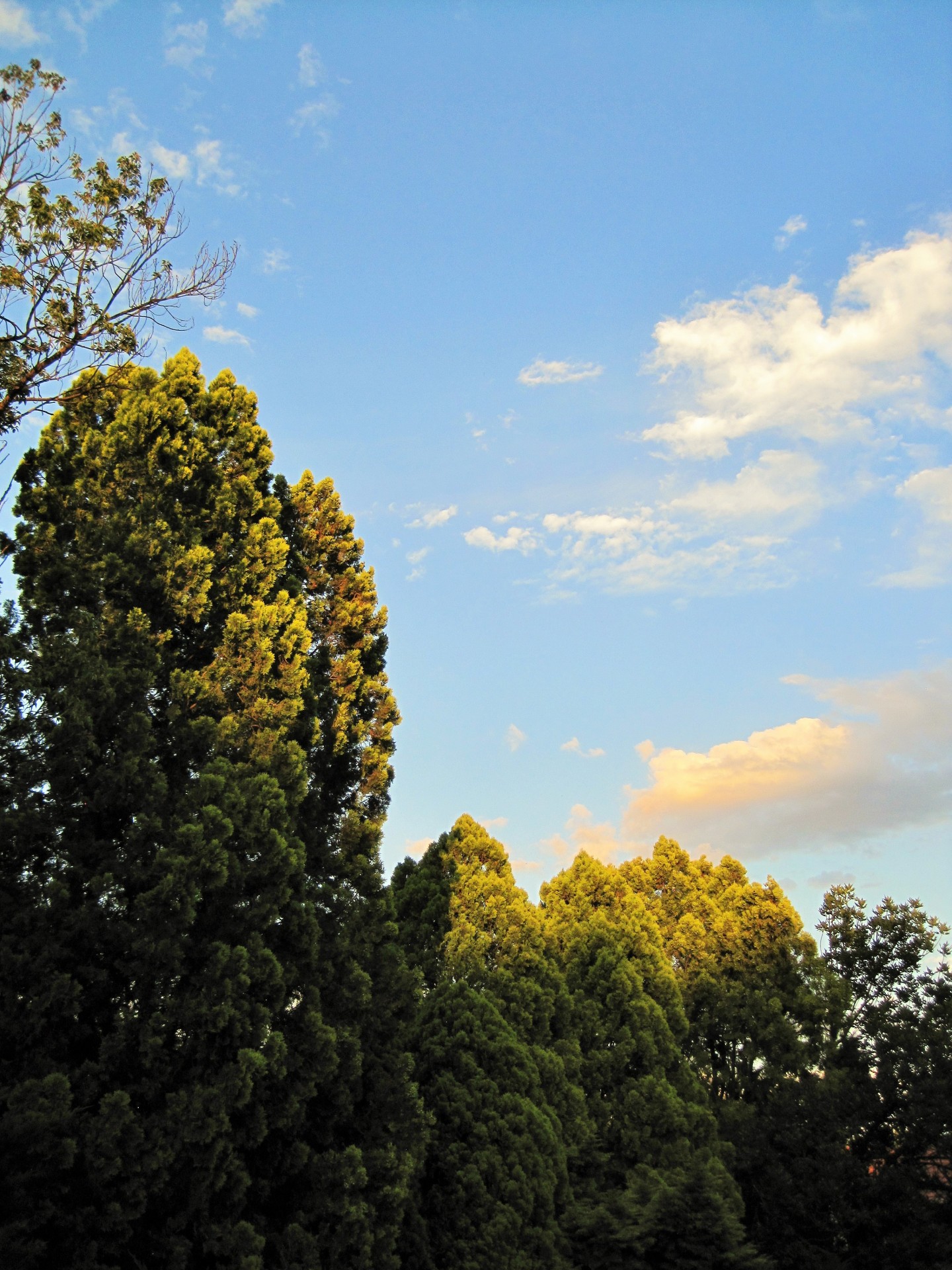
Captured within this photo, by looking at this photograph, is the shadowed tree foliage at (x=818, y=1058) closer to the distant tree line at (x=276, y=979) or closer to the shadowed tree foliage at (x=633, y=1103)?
the distant tree line at (x=276, y=979)

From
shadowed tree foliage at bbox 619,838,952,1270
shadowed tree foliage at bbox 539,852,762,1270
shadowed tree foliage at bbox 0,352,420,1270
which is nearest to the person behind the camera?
shadowed tree foliage at bbox 0,352,420,1270

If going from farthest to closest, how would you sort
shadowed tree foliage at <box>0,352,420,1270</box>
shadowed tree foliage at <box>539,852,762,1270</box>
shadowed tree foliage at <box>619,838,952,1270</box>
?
shadowed tree foliage at <box>619,838,952,1270</box> < shadowed tree foliage at <box>539,852,762,1270</box> < shadowed tree foliage at <box>0,352,420,1270</box>

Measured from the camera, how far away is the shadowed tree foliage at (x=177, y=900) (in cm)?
736

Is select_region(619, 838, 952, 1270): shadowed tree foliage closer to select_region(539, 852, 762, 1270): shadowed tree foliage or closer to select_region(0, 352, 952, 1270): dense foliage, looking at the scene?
select_region(0, 352, 952, 1270): dense foliage

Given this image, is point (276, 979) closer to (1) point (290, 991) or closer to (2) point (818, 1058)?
(1) point (290, 991)

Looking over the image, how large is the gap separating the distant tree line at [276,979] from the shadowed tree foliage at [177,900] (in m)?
0.03

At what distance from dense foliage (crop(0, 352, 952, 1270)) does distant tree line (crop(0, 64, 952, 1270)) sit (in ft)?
0.13

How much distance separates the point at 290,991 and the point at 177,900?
1.76m

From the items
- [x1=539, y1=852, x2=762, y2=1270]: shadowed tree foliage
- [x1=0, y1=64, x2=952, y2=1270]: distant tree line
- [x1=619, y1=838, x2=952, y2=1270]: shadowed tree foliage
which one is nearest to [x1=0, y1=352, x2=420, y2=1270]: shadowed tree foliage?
[x1=0, y1=64, x2=952, y2=1270]: distant tree line

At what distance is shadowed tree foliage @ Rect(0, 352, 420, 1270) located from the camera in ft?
24.1

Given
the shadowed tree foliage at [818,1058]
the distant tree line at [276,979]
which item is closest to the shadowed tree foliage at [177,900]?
the distant tree line at [276,979]

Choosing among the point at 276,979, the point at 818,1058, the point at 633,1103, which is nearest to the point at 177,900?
the point at 276,979

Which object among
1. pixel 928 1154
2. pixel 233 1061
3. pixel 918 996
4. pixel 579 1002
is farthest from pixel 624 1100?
pixel 233 1061

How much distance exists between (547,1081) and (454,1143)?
7.99 feet
